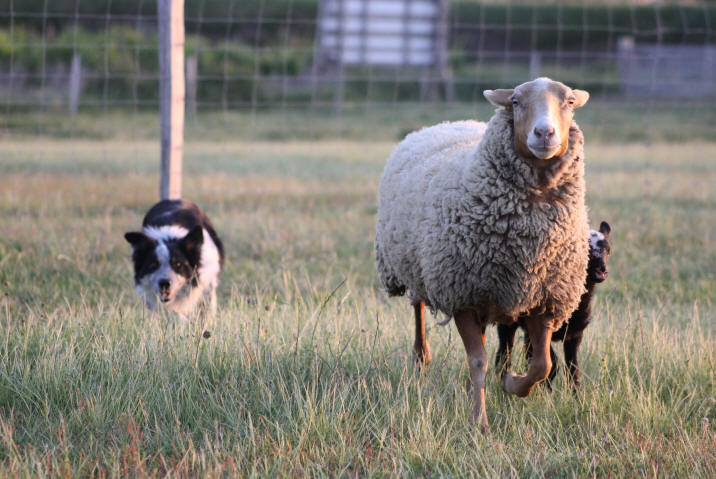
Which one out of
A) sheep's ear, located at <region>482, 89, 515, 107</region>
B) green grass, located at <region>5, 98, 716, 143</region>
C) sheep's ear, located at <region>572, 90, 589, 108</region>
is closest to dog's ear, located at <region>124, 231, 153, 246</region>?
sheep's ear, located at <region>482, 89, 515, 107</region>

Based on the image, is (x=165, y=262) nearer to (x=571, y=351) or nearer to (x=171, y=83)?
(x=171, y=83)

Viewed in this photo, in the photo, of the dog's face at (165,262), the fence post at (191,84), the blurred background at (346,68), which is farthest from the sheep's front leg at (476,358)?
the fence post at (191,84)

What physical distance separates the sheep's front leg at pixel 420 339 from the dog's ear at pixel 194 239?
65.4 inches

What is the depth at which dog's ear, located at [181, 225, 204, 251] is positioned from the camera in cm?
514

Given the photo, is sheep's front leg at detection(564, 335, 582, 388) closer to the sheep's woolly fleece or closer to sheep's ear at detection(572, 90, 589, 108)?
the sheep's woolly fleece

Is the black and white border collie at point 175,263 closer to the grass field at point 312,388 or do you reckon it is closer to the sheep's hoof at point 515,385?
the grass field at point 312,388

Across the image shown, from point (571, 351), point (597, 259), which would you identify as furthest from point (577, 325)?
point (597, 259)

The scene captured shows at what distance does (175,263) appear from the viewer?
514cm

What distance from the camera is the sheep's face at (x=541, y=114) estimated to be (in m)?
3.23

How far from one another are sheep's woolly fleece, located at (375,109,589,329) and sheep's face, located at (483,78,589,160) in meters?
0.08

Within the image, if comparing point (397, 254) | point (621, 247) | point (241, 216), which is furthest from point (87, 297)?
point (621, 247)

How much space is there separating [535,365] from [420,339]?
89 cm

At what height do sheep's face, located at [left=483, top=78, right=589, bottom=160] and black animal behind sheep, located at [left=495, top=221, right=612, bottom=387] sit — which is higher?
sheep's face, located at [left=483, top=78, right=589, bottom=160]

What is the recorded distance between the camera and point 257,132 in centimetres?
1828
